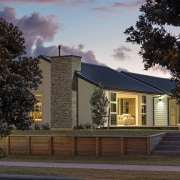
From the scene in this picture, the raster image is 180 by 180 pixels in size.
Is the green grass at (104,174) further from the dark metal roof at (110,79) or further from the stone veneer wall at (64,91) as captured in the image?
the dark metal roof at (110,79)

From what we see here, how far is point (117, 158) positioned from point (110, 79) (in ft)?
51.6

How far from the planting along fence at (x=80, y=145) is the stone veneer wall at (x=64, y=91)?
9.71m

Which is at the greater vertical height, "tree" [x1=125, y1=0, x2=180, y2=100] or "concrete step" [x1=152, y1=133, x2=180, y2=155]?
"tree" [x1=125, y1=0, x2=180, y2=100]

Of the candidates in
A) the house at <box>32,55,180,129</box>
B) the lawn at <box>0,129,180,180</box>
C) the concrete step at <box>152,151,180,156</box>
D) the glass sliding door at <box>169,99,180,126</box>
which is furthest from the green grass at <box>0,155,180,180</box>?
the glass sliding door at <box>169,99,180,126</box>

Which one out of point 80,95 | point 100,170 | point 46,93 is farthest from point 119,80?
point 100,170

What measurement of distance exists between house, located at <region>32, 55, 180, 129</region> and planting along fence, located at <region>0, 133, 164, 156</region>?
8146mm

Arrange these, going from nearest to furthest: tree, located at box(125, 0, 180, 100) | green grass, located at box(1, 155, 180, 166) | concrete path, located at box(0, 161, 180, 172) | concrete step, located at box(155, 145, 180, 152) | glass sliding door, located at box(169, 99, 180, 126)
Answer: tree, located at box(125, 0, 180, 100) → concrete path, located at box(0, 161, 180, 172) → green grass, located at box(1, 155, 180, 166) → concrete step, located at box(155, 145, 180, 152) → glass sliding door, located at box(169, 99, 180, 126)

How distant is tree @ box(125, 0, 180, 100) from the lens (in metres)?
11.0

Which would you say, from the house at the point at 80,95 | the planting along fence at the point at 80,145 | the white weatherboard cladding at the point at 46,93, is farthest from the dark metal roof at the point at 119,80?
the planting along fence at the point at 80,145

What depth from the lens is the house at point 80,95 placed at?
34.2 meters

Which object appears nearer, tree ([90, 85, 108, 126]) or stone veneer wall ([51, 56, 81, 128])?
tree ([90, 85, 108, 126])

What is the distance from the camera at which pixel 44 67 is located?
36.2 m

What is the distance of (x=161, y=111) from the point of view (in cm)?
4128

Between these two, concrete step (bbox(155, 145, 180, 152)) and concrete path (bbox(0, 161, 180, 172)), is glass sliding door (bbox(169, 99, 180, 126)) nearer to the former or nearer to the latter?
concrete step (bbox(155, 145, 180, 152))
